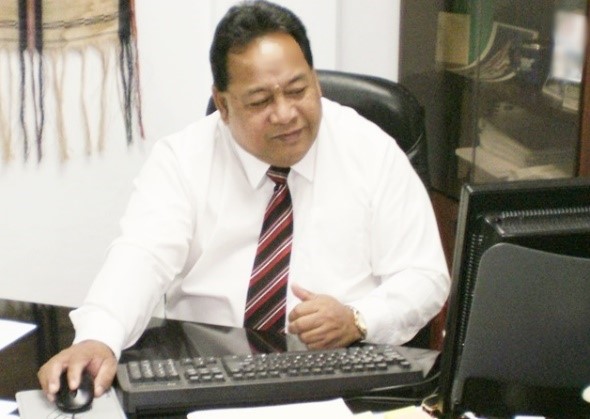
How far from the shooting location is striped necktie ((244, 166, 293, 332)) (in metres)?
1.84

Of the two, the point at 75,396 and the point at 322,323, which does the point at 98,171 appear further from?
the point at 75,396

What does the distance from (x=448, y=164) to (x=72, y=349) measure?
1637mm

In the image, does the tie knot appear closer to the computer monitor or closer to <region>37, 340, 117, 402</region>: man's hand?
<region>37, 340, 117, 402</region>: man's hand

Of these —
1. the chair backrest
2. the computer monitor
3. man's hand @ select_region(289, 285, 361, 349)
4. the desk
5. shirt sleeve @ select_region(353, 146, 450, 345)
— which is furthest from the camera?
the chair backrest

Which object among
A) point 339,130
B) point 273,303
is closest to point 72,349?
point 273,303

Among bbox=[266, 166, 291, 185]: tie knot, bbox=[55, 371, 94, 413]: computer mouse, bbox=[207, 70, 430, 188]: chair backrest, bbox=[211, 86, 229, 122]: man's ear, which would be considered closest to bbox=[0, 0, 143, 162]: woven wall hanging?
bbox=[207, 70, 430, 188]: chair backrest

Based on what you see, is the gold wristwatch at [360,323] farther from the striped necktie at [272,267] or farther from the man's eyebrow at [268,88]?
the man's eyebrow at [268,88]

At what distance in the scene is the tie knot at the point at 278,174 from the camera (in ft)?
6.29

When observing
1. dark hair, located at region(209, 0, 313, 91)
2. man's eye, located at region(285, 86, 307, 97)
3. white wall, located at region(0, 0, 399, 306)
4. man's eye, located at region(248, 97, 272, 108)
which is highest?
dark hair, located at region(209, 0, 313, 91)

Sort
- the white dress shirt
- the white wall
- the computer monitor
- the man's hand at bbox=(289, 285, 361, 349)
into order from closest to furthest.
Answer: the computer monitor → the man's hand at bbox=(289, 285, 361, 349) → the white dress shirt → the white wall

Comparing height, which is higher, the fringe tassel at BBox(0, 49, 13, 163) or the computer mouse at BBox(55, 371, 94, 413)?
the fringe tassel at BBox(0, 49, 13, 163)

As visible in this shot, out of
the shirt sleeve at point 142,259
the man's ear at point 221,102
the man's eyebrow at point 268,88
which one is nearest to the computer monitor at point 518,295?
the shirt sleeve at point 142,259

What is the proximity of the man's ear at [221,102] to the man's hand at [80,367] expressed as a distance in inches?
25.5

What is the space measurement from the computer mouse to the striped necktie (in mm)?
527
